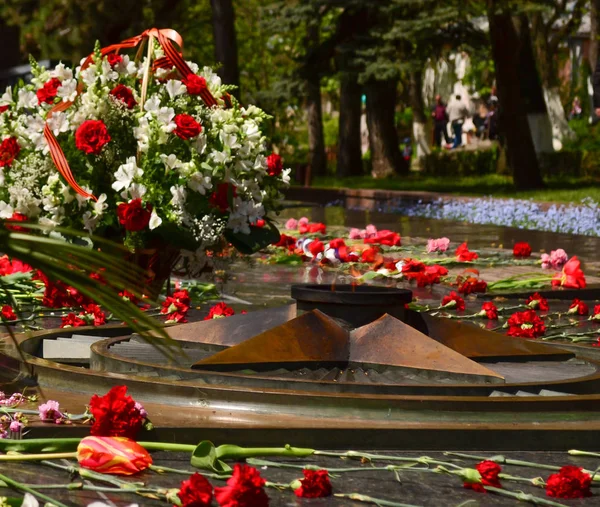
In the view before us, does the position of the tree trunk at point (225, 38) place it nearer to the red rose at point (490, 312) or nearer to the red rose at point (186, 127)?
the red rose at point (490, 312)

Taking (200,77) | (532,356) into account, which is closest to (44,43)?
(200,77)

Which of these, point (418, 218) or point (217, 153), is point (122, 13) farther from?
point (217, 153)

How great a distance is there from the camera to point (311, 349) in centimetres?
409

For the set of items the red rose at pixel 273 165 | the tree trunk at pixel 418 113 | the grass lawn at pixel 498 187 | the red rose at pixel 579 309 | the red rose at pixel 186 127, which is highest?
the tree trunk at pixel 418 113

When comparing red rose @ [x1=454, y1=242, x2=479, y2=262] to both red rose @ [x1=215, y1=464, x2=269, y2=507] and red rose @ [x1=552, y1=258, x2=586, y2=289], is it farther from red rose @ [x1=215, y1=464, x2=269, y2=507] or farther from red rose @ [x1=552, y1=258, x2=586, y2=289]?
red rose @ [x1=215, y1=464, x2=269, y2=507]

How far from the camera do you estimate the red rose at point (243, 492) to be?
2.72m

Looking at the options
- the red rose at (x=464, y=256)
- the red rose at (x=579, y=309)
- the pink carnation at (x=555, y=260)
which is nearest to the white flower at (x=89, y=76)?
the red rose at (x=579, y=309)

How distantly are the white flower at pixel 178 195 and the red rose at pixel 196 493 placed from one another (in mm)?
3285

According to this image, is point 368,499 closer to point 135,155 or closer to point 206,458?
point 206,458

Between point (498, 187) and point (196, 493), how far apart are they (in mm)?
22493

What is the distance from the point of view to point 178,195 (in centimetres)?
599

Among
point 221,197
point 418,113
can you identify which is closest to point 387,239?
point 221,197

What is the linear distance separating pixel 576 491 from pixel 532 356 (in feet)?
4.91

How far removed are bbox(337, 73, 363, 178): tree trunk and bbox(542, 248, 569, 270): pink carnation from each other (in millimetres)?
24071
